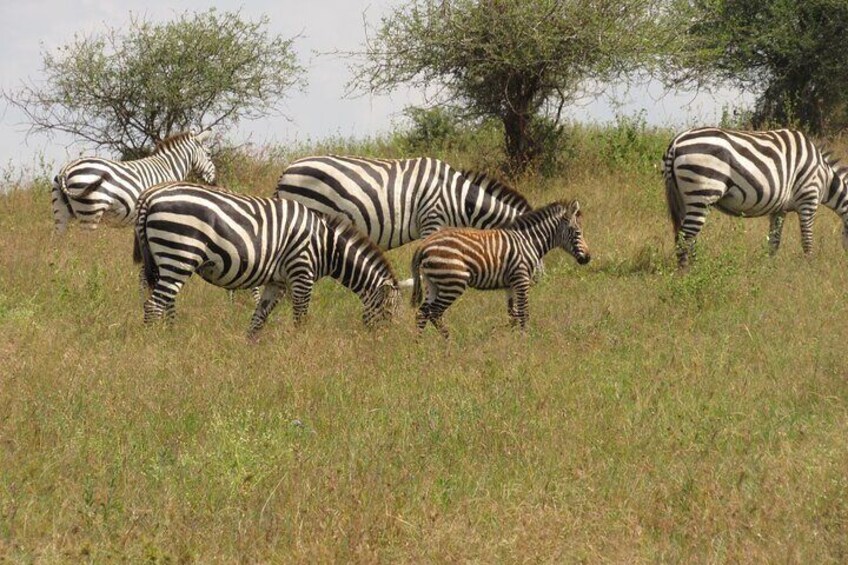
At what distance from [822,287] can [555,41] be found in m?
9.00

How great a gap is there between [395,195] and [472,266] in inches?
104

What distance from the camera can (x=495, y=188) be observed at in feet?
43.6

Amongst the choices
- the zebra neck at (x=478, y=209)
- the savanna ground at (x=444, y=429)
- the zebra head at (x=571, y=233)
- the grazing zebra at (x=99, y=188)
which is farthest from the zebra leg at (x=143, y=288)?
the grazing zebra at (x=99, y=188)

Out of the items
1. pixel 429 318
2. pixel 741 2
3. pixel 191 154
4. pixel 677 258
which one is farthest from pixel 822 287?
pixel 741 2

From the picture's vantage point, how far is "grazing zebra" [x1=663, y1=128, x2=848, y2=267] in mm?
13695

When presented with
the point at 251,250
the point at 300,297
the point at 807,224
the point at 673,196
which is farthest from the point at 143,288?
the point at 807,224

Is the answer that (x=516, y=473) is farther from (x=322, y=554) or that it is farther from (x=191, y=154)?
(x=191, y=154)

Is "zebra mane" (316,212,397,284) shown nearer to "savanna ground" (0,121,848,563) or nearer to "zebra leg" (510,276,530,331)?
"savanna ground" (0,121,848,563)

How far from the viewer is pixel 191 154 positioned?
60.2ft

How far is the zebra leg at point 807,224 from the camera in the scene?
14.1 m

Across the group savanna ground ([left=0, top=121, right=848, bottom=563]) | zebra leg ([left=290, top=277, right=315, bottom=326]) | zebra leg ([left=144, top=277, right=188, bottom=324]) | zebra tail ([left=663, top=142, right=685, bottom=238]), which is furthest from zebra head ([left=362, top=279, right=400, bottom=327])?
zebra tail ([left=663, top=142, right=685, bottom=238])

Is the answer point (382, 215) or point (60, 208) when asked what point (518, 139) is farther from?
point (382, 215)

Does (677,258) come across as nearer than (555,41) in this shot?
Yes

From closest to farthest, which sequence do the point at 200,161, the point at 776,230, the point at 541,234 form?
1. the point at 541,234
2. the point at 776,230
3. the point at 200,161
